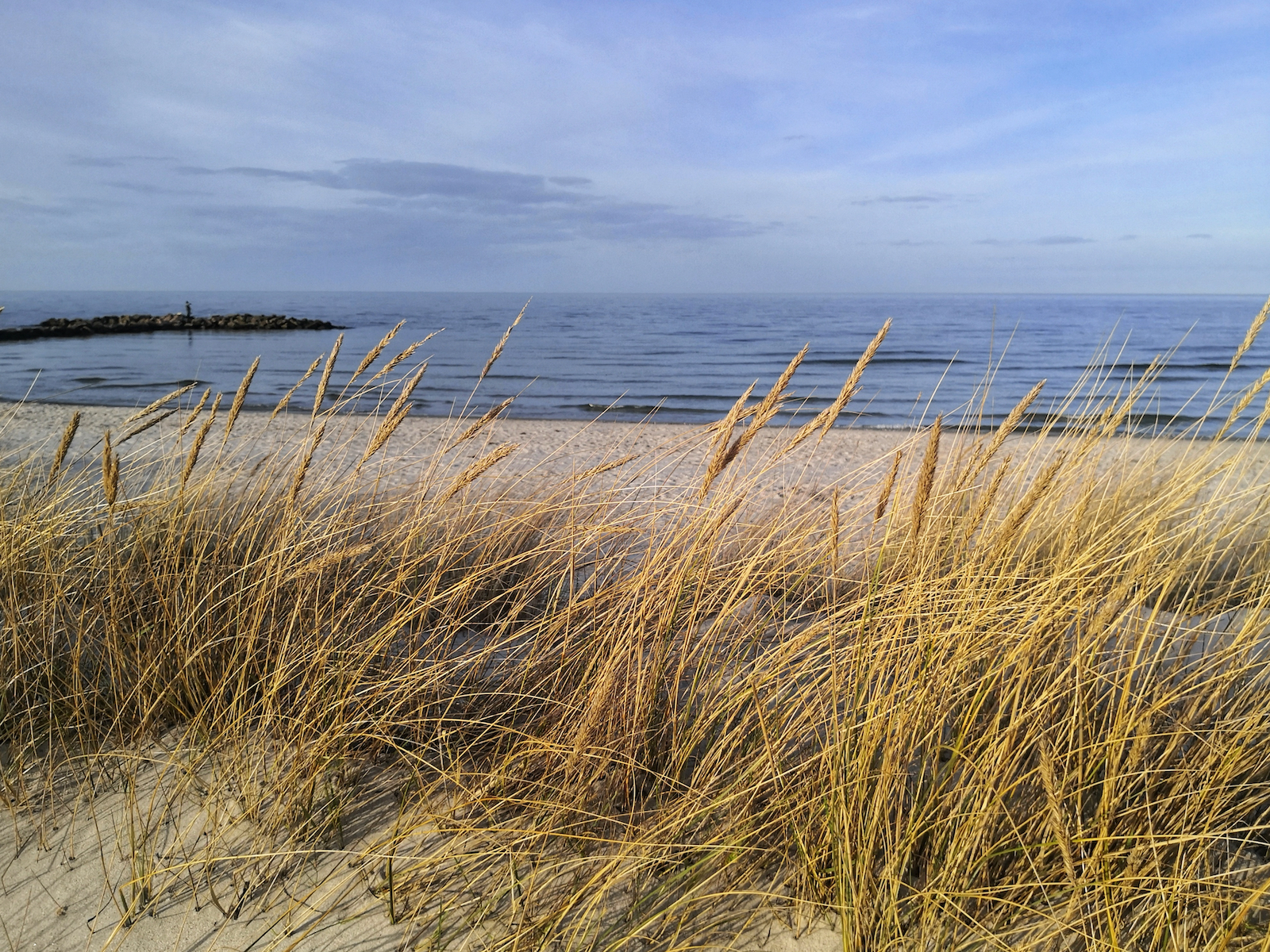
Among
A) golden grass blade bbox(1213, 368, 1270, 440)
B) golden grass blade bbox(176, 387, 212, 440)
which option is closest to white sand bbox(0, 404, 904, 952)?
golden grass blade bbox(176, 387, 212, 440)

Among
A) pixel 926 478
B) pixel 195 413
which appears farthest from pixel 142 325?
pixel 926 478

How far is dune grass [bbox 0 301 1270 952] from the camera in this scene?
1587 millimetres

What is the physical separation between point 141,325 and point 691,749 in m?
40.3

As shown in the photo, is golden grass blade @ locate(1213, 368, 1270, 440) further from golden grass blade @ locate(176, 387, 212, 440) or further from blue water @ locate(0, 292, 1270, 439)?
blue water @ locate(0, 292, 1270, 439)

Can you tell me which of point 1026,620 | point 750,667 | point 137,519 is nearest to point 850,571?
point 750,667

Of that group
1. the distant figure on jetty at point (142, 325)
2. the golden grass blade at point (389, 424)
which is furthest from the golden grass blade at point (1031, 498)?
the distant figure on jetty at point (142, 325)

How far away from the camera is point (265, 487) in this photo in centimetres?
269

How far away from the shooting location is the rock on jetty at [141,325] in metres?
30.2

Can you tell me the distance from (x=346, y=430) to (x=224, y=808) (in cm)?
877

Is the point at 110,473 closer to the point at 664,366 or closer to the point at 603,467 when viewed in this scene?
the point at 603,467

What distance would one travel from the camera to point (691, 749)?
6.23ft

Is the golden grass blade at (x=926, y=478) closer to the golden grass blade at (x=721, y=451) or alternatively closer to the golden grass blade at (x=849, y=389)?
the golden grass blade at (x=849, y=389)

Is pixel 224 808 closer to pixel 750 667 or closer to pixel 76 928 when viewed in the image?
pixel 76 928

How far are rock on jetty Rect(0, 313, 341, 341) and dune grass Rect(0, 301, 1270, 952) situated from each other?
112 feet
